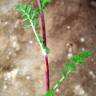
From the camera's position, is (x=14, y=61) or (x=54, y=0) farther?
(x=54, y=0)

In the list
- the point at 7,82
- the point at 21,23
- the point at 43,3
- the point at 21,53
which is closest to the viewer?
the point at 43,3

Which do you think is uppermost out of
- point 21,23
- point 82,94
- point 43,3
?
point 43,3

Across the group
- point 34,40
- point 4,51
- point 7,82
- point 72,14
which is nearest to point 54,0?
point 72,14

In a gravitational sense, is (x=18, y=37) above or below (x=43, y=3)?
below

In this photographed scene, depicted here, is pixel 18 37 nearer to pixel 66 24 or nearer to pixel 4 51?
pixel 4 51

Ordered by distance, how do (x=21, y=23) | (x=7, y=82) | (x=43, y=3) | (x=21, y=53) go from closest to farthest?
(x=43, y=3) → (x=7, y=82) → (x=21, y=53) → (x=21, y=23)

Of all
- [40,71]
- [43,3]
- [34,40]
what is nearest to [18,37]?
[34,40]

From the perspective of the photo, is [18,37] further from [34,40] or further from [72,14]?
[72,14]
